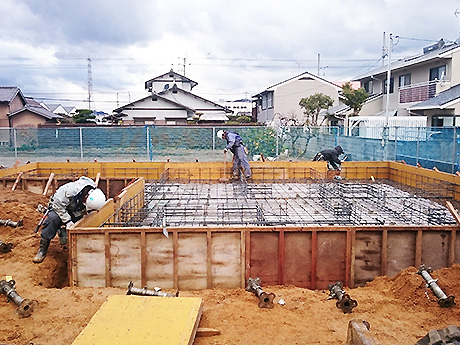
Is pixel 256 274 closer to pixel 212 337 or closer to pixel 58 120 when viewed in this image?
pixel 212 337

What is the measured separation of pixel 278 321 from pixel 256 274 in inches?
52.2

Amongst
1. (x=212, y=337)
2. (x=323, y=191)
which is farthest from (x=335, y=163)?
(x=212, y=337)

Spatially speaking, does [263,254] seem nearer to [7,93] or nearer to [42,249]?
[42,249]

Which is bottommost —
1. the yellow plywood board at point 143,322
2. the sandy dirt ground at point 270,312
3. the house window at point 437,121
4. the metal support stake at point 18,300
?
the sandy dirt ground at point 270,312

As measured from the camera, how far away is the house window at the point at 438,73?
1872 cm

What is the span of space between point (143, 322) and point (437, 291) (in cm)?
317

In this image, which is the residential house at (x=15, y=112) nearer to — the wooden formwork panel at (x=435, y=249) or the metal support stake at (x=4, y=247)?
the metal support stake at (x=4, y=247)

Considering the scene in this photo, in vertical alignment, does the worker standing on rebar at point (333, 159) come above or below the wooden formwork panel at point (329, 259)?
above

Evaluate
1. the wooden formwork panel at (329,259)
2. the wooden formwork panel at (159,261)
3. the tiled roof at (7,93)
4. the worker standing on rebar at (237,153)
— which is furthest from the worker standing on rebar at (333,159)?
the tiled roof at (7,93)

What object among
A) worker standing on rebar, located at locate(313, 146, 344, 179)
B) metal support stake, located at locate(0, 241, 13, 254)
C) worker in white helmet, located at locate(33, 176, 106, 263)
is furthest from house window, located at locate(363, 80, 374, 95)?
metal support stake, located at locate(0, 241, 13, 254)

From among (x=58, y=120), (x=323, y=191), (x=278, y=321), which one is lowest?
(x=278, y=321)

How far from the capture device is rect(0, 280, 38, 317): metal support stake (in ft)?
14.3

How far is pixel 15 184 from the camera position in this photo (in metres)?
10.1

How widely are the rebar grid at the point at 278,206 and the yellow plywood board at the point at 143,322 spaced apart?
1567 mm
